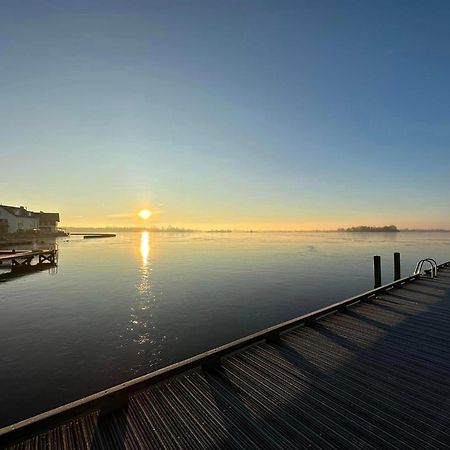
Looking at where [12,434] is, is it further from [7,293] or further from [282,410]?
[7,293]

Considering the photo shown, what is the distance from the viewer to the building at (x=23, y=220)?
68938 mm

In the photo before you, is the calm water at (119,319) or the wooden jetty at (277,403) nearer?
the wooden jetty at (277,403)

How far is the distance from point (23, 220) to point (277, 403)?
300 feet

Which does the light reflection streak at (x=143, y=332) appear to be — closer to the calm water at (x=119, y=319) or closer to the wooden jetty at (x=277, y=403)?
the calm water at (x=119, y=319)

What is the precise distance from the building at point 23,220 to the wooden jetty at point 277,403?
269ft

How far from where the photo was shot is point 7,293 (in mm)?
18953

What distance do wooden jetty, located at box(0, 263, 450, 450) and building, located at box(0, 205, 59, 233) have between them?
8189cm

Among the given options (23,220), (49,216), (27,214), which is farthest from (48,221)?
(23,220)

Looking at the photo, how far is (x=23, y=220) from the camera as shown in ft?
249

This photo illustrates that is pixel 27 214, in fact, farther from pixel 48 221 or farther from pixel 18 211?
pixel 48 221

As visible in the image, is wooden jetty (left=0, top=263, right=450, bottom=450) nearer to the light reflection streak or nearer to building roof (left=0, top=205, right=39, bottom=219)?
the light reflection streak

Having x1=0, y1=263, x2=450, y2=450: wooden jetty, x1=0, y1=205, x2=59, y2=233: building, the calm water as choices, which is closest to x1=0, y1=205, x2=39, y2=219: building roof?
x1=0, y1=205, x2=59, y2=233: building

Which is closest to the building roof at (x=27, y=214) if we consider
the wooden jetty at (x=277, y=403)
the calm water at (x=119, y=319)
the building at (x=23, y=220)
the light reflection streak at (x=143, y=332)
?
the building at (x=23, y=220)

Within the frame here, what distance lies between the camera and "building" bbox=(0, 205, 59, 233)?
6894 cm
